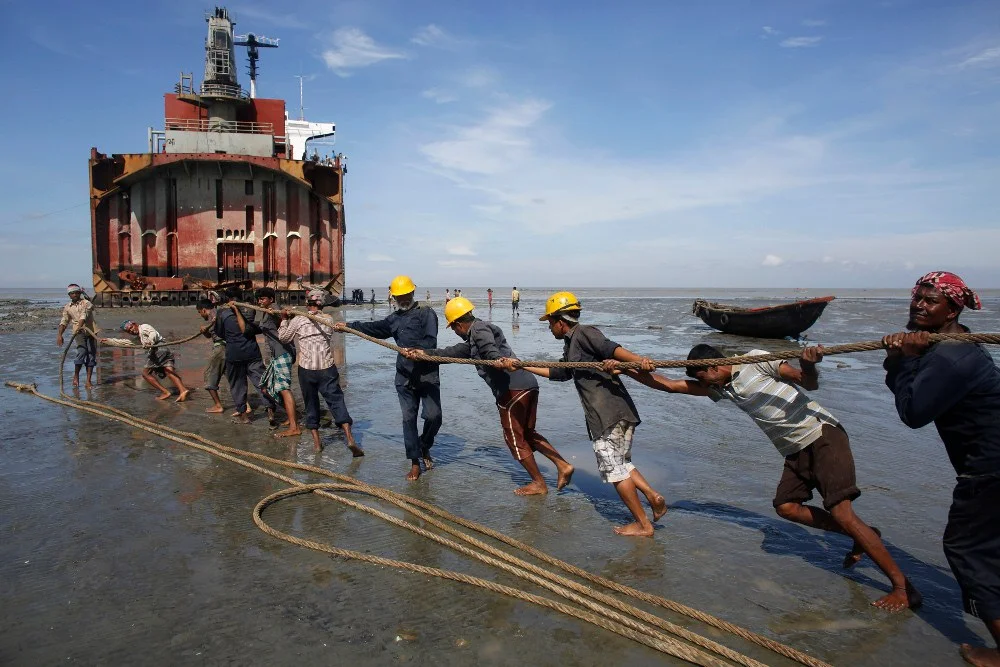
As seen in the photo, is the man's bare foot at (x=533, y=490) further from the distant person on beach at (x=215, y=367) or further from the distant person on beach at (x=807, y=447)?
the distant person on beach at (x=215, y=367)

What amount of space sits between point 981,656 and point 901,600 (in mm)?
514

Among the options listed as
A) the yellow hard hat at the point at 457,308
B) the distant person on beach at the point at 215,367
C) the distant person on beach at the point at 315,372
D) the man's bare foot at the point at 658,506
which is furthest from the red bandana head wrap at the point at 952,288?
the distant person on beach at the point at 215,367

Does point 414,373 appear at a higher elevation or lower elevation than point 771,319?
higher

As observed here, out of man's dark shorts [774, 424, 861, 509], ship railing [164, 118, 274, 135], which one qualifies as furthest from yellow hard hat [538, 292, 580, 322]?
ship railing [164, 118, 274, 135]

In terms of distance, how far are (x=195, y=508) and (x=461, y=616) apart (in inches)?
104

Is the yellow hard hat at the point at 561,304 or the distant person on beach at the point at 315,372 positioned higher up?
the yellow hard hat at the point at 561,304

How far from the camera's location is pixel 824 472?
3.57 metres

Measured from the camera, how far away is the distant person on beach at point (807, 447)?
11.3 feet

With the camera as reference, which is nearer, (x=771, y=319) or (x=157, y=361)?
(x=157, y=361)

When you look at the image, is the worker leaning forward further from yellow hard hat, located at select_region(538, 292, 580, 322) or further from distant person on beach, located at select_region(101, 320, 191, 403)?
distant person on beach, located at select_region(101, 320, 191, 403)

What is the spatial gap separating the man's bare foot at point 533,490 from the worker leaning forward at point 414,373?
1017mm

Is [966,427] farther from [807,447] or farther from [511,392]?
[511,392]

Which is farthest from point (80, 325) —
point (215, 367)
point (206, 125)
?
point (206, 125)

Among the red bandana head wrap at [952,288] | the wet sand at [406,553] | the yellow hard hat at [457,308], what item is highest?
the red bandana head wrap at [952,288]
